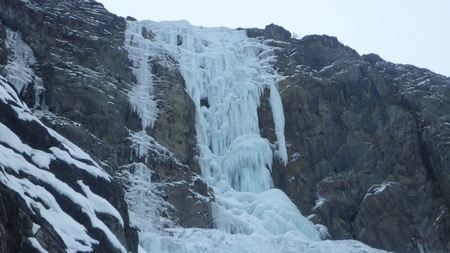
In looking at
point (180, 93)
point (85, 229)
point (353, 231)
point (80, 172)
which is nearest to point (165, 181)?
point (180, 93)

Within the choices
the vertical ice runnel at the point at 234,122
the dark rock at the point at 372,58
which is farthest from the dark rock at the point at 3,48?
the dark rock at the point at 372,58

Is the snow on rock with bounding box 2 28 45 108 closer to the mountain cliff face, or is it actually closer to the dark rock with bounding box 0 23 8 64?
the mountain cliff face

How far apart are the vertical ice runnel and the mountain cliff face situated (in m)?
0.08

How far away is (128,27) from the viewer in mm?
39344

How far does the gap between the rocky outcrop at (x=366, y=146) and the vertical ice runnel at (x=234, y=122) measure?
1.07 metres

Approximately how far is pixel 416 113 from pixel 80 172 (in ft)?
80.9

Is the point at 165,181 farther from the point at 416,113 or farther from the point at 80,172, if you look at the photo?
the point at 416,113

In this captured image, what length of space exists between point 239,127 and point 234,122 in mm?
444

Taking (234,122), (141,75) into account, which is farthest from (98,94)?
(234,122)

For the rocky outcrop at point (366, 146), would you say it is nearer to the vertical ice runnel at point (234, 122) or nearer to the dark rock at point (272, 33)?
the vertical ice runnel at point (234, 122)

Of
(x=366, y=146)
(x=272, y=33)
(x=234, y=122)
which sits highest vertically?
(x=272, y=33)

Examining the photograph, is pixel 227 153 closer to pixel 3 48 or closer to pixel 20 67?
pixel 20 67

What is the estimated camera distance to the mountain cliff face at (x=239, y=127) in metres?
29.3

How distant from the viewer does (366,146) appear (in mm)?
36250
